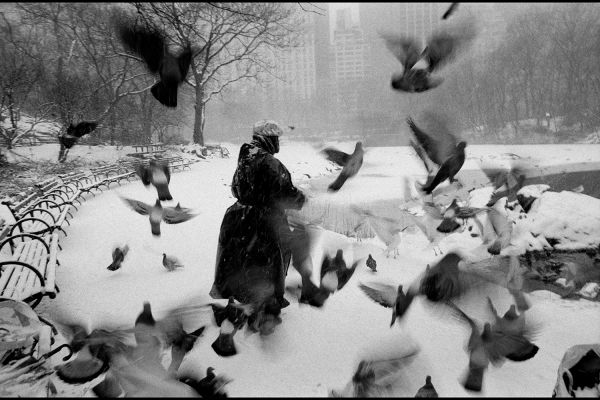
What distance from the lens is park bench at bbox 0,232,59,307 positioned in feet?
9.61

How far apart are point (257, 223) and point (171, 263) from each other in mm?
2292

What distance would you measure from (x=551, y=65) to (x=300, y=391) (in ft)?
62.3

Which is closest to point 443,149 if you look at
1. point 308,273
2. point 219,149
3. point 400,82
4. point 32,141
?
point 400,82

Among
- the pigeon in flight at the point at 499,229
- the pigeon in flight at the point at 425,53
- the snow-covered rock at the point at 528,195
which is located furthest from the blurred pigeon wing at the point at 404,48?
the snow-covered rock at the point at 528,195

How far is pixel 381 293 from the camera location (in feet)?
12.7

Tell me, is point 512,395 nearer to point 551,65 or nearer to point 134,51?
point 134,51

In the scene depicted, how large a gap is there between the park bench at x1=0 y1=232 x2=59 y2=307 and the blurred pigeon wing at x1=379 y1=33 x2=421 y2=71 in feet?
10.5

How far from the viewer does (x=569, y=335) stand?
10.5 feet

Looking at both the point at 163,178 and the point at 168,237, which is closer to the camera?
the point at 163,178

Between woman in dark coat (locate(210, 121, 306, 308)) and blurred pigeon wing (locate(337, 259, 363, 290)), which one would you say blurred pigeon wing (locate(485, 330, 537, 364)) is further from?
woman in dark coat (locate(210, 121, 306, 308))

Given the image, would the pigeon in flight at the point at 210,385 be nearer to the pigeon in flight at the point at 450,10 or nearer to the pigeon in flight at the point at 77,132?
the pigeon in flight at the point at 77,132

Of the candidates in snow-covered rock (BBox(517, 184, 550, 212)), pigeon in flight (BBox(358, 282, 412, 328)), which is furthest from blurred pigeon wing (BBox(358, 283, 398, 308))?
snow-covered rock (BBox(517, 184, 550, 212))

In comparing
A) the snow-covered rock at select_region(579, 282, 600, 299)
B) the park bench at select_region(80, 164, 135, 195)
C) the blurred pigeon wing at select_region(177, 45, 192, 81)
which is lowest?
the snow-covered rock at select_region(579, 282, 600, 299)

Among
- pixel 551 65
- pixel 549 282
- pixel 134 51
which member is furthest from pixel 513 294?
pixel 551 65
